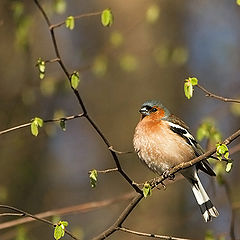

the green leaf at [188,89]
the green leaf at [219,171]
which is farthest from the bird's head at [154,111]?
the green leaf at [188,89]

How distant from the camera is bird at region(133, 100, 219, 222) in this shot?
21.0ft

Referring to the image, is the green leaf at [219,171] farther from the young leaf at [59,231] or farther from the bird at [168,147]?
the young leaf at [59,231]

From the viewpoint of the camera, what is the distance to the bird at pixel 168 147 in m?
6.40

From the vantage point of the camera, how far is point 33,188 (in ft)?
37.3

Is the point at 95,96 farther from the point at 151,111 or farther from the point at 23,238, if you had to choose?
the point at 23,238

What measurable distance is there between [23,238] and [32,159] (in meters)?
4.94

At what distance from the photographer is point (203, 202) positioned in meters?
6.51

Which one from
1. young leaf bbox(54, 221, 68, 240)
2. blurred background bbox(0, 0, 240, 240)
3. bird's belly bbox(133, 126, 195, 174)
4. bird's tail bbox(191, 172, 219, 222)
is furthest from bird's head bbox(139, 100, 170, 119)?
blurred background bbox(0, 0, 240, 240)

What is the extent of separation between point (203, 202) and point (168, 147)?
0.77 metres

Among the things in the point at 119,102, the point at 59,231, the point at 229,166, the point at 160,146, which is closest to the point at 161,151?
the point at 160,146

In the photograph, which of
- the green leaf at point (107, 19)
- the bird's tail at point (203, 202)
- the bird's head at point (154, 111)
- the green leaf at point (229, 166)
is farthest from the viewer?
the bird's head at point (154, 111)

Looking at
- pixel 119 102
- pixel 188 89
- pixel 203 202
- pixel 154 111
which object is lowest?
pixel 188 89

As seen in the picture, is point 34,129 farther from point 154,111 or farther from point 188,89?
point 154,111

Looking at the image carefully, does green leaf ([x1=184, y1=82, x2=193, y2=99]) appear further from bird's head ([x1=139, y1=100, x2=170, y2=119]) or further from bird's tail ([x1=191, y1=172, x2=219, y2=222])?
bird's head ([x1=139, y1=100, x2=170, y2=119])
